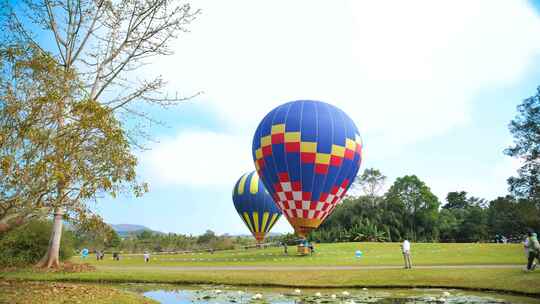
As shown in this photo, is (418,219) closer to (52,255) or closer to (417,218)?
(417,218)

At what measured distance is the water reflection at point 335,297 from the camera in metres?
11.9

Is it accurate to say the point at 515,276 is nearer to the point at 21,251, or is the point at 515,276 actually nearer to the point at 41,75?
the point at 41,75

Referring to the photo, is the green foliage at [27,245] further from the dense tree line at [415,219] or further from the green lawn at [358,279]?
the dense tree line at [415,219]

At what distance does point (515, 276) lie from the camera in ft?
50.8

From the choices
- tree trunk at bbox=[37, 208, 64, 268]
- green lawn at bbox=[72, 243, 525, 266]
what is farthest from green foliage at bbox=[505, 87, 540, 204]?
tree trunk at bbox=[37, 208, 64, 268]

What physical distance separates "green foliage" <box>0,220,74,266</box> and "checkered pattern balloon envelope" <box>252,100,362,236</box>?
15941 millimetres

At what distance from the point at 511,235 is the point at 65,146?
90.3 meters

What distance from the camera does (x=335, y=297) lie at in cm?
1268

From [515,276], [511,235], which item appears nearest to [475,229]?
[511,235]

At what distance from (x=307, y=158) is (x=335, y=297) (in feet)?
61.3

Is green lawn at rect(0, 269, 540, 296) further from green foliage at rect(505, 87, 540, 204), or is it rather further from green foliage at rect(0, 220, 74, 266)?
green foliage at rect(505, 87, 540, 204)

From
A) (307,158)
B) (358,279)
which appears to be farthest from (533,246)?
(307,158)

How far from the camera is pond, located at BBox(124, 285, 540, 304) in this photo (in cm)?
1190

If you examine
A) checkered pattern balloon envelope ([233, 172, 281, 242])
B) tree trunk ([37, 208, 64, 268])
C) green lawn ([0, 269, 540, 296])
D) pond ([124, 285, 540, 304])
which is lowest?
pond ([124, 285, 540, 304])
